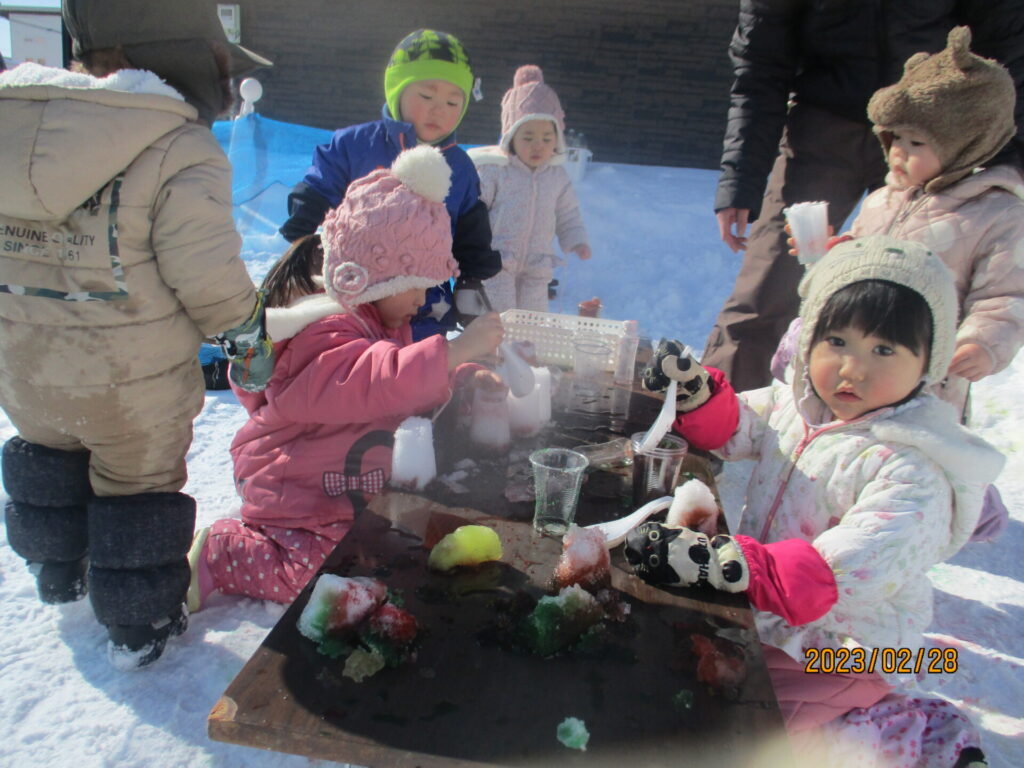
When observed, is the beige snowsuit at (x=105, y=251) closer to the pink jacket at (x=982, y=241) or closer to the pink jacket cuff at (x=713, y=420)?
the pink jacket cuff at (x=713, y=420)

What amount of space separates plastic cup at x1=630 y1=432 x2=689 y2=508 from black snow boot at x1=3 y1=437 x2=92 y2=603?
177 centimetres

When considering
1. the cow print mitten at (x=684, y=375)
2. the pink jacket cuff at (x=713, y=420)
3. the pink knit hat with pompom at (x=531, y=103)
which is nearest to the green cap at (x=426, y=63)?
the pink knit hat with pompom at (x=531, y=103)

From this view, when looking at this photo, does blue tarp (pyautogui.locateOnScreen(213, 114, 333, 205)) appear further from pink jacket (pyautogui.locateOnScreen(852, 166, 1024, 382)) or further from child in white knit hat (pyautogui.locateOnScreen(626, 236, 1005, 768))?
child in white knit hat (pyautogui.locateOnScreen(626, 236, 1005, 768))

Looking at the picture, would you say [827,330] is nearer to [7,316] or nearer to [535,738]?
[535,738]

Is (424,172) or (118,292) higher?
(424,172)

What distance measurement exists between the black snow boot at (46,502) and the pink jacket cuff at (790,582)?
2.03 m

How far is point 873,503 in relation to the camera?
171 centimetres

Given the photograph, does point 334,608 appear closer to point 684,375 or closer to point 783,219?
point 684,375

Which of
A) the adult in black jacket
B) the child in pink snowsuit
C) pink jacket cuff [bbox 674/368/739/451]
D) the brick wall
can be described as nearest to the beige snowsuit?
the child in pink snowsuit

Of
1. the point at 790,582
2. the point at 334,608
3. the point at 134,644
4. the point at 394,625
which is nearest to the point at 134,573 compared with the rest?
the point at 134,644

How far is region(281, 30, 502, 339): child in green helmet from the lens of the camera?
331 cm

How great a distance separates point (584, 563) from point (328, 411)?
943 millimetres

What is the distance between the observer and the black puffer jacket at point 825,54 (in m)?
Answer: 2.87

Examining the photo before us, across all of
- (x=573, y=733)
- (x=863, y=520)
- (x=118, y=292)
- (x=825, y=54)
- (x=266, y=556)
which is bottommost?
(x=266, y=556)
